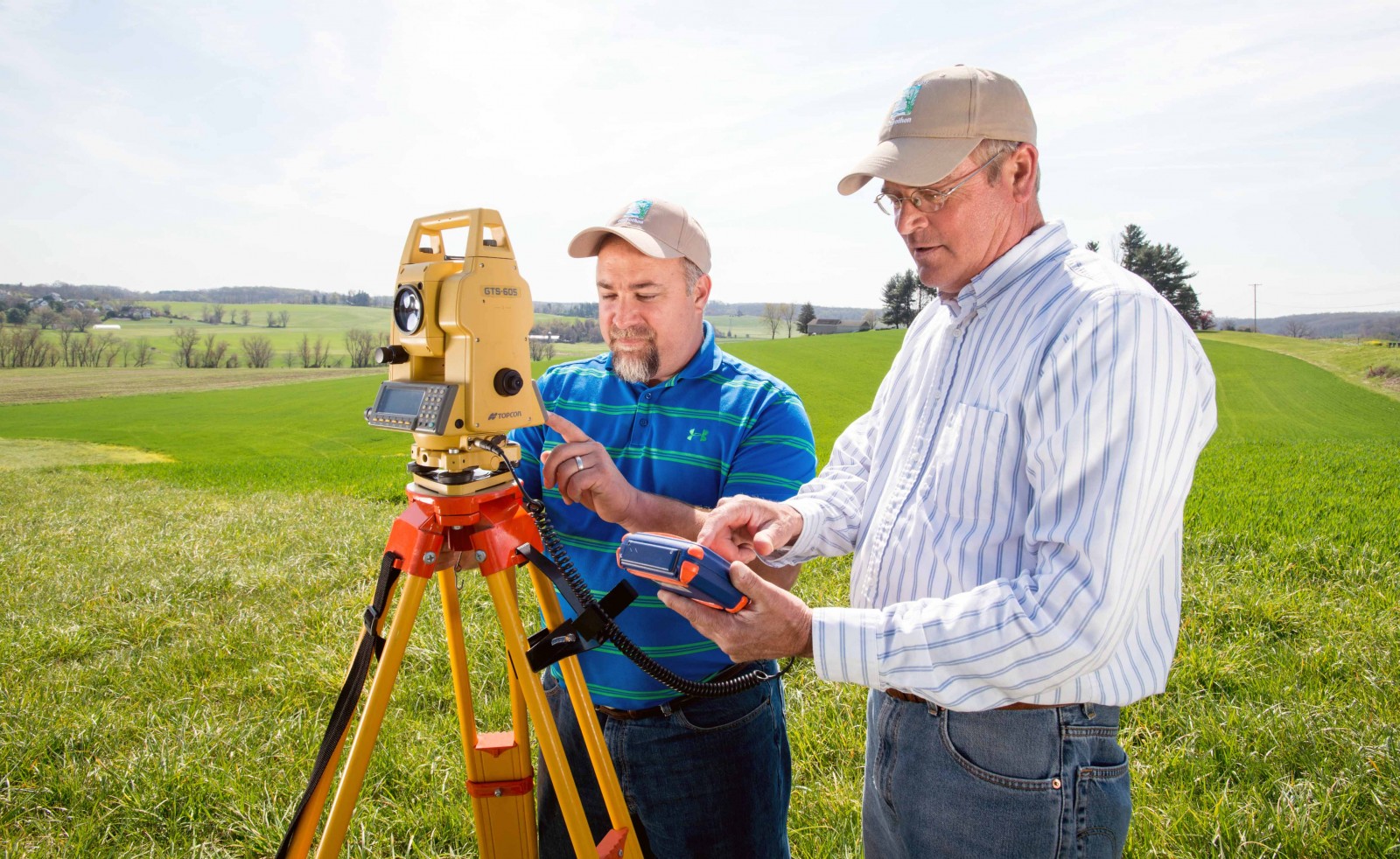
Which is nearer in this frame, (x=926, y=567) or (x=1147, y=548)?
(x=1147, y=548)

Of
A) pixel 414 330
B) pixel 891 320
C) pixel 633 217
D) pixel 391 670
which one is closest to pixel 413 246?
pixel 414 330

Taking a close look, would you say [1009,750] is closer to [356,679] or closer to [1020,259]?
[1020,259]

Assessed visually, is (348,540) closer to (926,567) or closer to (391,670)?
(391,670)

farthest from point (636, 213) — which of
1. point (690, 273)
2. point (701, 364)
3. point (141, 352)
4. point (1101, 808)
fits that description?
point (141, 352)

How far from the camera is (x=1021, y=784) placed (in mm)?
1485

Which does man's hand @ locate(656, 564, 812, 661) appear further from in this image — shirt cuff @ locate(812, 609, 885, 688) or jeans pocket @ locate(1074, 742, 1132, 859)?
jeans pocket @ locate(1074, 742, 1132, 859)

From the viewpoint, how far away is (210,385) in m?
29.2

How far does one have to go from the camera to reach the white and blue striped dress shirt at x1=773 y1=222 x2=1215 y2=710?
1221mm

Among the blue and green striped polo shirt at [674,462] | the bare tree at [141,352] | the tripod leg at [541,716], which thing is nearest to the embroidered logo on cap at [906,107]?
the blue and green striped polo shirt at [674,462]

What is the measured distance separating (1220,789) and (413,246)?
3637 mm

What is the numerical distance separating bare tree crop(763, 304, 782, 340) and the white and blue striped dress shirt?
164ft

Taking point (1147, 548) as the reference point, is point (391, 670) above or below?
below

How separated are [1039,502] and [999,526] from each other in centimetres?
16

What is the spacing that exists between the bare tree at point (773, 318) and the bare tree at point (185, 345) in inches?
1276
